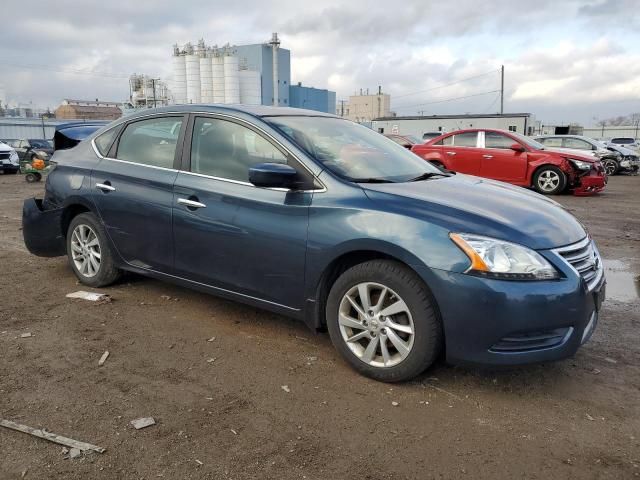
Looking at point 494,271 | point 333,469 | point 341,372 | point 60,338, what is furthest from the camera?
point 60,338

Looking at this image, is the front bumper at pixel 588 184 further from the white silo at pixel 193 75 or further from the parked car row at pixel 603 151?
the white silo at pixel 193 75

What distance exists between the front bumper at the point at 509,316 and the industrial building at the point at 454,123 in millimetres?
39091

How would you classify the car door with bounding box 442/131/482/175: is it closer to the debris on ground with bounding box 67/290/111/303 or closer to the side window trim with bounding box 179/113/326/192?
the side window trim with bounding box 179/113/326/192

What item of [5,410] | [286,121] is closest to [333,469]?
[5,410]

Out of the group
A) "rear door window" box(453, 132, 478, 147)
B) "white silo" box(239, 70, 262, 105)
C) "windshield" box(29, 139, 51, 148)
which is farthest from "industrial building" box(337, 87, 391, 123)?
"rear door window" box(453, 132, 478, 147)

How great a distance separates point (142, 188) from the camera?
4367 millimetres

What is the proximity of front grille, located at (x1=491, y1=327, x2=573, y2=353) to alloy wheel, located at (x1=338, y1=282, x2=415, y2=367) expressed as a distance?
50 centimetres

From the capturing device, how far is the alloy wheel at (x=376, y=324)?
316 centimetres

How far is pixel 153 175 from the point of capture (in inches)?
170

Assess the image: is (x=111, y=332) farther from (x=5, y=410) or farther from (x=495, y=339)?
(x=495, y=339)

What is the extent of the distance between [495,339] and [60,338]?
3.04 metres

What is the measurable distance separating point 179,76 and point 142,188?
2493 inches

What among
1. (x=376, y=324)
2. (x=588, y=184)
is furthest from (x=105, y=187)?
(x=588, y=184)

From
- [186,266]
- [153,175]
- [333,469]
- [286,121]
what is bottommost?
[333,469]
